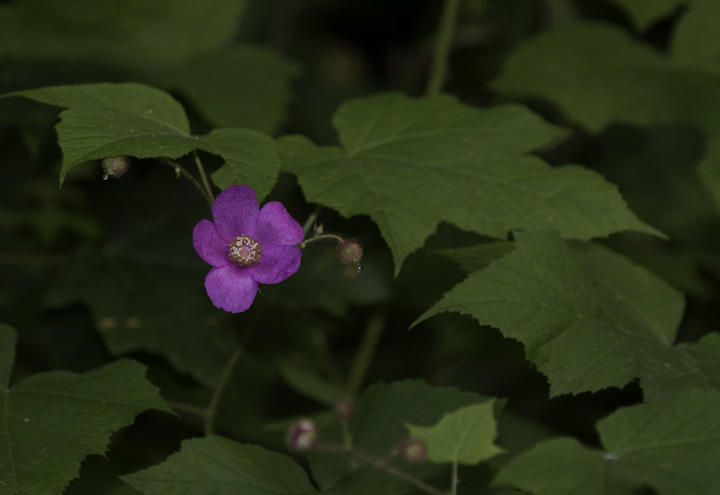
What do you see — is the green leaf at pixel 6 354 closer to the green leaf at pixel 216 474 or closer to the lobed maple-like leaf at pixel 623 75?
the green leaf at pixel 216 474

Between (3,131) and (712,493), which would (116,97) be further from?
(3,131)

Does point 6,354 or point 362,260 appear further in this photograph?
point 362,260

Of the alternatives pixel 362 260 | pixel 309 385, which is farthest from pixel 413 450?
pixel 362 260

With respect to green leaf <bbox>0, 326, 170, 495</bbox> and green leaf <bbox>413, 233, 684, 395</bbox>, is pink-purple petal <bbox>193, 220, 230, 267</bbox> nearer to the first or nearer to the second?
green leaf <bbox>0, 326, 170, 495</bbox>

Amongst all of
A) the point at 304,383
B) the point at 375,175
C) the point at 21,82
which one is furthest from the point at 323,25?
the point at 375,175

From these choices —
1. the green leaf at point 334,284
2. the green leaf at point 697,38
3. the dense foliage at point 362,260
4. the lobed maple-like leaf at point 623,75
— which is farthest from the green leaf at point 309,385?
the green leaf at point 697,38

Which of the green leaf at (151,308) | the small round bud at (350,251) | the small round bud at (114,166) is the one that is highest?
the small round bud at (114,166)

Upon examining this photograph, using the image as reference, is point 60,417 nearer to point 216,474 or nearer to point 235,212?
point 216,474

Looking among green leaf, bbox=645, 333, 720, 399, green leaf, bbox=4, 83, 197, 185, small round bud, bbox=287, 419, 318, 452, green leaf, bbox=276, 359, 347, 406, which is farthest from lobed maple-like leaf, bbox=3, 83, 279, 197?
green leaf, bbox=276, 359, 347, 406
